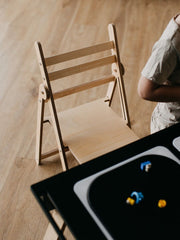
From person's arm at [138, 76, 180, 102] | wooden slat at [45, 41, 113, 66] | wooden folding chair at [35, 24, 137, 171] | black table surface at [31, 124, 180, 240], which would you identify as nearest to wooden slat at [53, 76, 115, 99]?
wooden folding chair at [35, 24, 137, 171]

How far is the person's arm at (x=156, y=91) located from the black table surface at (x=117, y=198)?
0.67 feet

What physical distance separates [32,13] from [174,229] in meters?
2.65

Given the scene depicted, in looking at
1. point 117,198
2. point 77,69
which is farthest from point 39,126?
point 117,198

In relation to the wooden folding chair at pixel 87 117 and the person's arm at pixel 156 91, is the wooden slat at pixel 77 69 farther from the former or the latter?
the person's arm at pixel 156 91

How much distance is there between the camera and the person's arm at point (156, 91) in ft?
3.27

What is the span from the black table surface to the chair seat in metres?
0.42

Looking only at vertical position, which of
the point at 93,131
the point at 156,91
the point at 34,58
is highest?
the point at 34,58

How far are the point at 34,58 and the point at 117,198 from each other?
187cm

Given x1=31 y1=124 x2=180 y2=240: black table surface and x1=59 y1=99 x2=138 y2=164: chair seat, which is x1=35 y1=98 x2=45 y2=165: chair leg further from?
x1=31 y1=124 x2=180 y2=240: black table surface

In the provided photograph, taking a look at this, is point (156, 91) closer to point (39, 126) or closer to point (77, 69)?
point (77, 69)

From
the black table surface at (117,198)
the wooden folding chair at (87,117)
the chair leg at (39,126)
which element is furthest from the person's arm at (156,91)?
the chair leg at (39,126)

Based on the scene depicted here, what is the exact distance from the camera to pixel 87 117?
1426 mm

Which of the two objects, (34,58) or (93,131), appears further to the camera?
(34,58)

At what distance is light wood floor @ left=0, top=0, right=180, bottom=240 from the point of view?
1.55 metres
